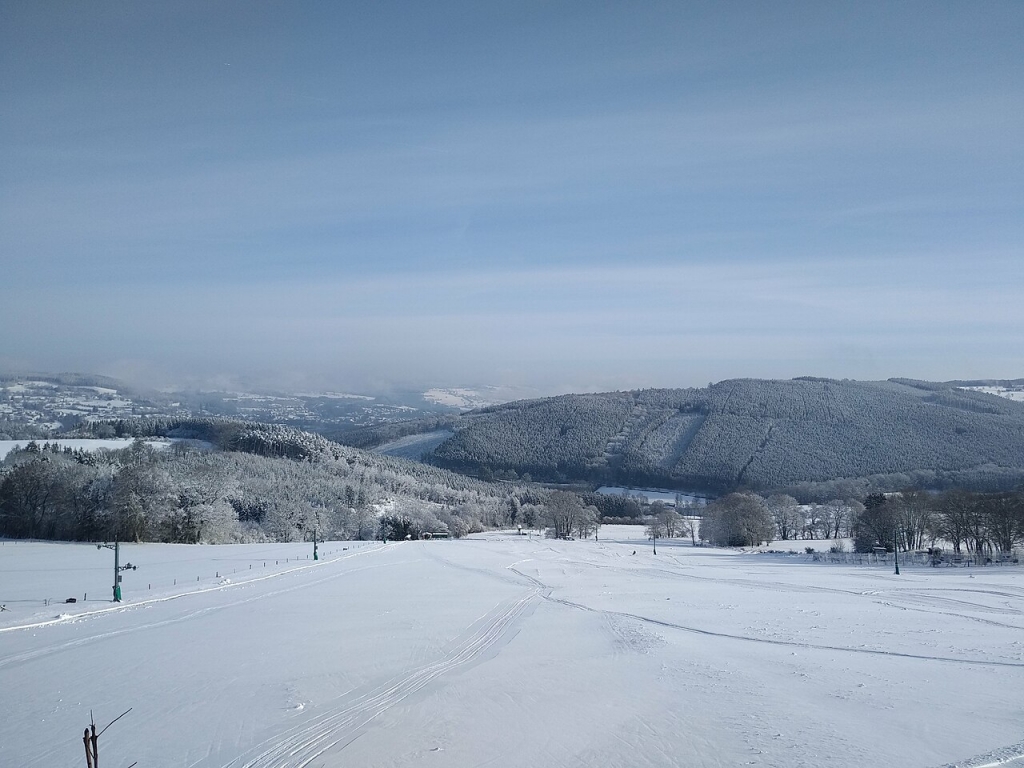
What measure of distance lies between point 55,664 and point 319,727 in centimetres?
1110

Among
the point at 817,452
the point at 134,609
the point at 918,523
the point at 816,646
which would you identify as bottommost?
the point at 918,523

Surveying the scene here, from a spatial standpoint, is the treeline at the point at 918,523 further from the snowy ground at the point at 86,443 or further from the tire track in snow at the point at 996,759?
the snowy ground at the point at 86,443

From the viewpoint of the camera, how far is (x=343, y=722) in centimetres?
1502

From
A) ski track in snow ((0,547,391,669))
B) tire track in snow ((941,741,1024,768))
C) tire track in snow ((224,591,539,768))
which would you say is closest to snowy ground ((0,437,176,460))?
ski track in snow ((0,547,391,669))

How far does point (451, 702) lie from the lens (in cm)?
1662

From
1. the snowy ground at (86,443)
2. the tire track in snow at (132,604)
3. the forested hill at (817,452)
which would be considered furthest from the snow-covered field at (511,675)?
the forested hill at (817,452)

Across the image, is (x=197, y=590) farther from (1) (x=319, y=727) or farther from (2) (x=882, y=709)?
(2) (x=882, y=709)

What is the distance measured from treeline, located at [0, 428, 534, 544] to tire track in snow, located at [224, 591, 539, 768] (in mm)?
67210

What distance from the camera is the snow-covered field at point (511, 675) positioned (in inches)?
536

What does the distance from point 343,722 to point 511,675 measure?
18.2 feet

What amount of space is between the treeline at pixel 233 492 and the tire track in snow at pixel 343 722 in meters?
67.2

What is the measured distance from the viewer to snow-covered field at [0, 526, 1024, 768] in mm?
13604

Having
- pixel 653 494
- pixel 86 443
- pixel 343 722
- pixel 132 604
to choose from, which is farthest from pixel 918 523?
pixel 86 443

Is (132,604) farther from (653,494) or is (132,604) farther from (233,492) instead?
(653,494)
